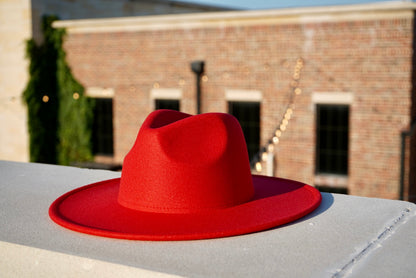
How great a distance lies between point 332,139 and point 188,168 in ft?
33.3

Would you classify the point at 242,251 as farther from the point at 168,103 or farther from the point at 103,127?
the point at 103,127

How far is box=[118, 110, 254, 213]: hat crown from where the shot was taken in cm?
253

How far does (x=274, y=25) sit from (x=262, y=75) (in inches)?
48.7

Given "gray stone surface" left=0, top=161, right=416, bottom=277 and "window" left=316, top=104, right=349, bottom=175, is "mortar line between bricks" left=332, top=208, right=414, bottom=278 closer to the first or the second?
"gray stone surface" left=0, top=161, right=416, bottom=277

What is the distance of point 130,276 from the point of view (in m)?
1.83

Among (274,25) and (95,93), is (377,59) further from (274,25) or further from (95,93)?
(95,93)

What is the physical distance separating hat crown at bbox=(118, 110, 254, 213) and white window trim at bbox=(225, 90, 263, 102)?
991 centimetres

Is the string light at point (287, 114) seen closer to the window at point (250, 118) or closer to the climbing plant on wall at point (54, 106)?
the window at point (250, 118)

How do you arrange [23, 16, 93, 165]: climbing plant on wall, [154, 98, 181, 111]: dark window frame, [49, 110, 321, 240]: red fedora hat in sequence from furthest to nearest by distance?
[23, 16, 93, 165]: climbing plant on wall
[154, 98, 181, 111]: dark window frame
[49, 110, 321, 240]: red fedora hat

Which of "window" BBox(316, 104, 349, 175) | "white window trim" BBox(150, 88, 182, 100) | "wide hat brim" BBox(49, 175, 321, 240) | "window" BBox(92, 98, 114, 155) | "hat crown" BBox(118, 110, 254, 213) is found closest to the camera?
"wide hat brim" BBox(49, 175, 321, 240)

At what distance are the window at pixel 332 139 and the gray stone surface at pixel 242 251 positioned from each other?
9.56 metres

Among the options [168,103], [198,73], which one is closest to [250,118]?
[198,73]

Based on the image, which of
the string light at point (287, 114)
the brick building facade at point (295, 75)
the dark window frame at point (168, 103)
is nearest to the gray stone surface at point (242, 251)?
the brick building facade at point (295, 75)

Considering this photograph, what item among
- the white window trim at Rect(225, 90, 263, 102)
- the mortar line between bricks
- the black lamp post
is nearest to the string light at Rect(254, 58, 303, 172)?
the white window trim at Rect(225, 90, 263, 102)
